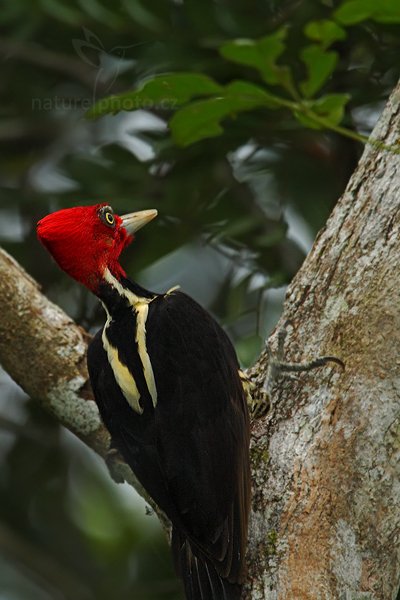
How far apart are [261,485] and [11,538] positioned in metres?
2.37

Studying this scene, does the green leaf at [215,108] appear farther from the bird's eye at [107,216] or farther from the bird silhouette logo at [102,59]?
the bird silhouette logo at [102,59]

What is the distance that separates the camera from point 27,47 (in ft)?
15.8

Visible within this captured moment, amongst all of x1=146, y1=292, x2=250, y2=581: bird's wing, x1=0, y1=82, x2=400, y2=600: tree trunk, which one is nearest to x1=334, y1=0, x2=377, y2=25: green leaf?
x1=0, y1=82, x2=400, y2=600: tree trunk

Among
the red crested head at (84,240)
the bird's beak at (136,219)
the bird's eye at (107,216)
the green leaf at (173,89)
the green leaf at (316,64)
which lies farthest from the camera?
the bird's beak at (136,219)

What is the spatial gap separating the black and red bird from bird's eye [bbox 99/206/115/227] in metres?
0.05

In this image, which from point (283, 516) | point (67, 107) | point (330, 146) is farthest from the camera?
point (67, 107)

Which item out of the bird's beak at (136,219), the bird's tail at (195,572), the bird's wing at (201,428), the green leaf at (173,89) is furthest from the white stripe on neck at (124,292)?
the green leaf at (173,89)

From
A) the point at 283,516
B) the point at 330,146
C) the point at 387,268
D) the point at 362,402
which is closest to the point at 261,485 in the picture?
the point at 283,516

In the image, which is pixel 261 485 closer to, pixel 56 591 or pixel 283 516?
pixel 283 516

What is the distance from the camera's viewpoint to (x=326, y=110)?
286cm

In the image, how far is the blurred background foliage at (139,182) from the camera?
4145mm

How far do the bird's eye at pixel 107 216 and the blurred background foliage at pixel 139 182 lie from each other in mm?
407

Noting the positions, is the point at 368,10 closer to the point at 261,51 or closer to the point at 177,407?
the point at 261,51

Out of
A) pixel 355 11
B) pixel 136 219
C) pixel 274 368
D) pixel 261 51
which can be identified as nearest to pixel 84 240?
pixel 136 219
